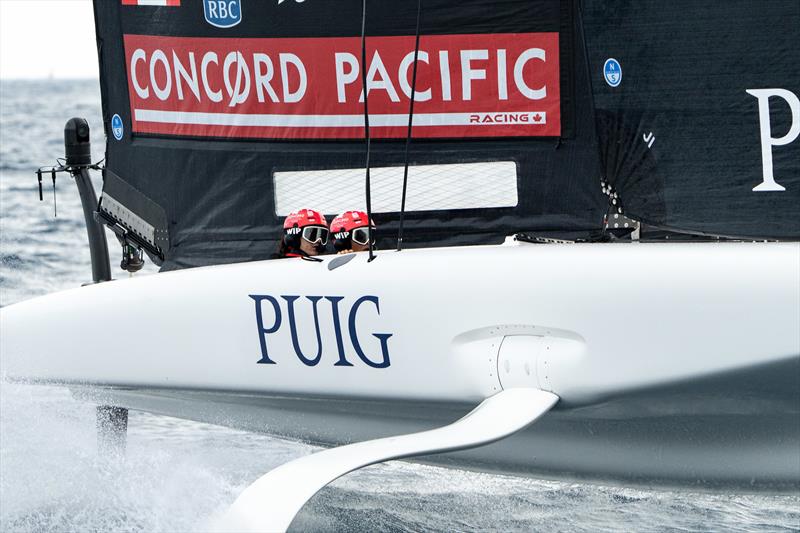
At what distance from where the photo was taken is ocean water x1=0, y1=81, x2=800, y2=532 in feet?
11.5

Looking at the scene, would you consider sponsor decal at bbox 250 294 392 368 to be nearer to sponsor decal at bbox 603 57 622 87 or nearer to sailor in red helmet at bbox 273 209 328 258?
sailor in red helmet at bbox 273 209 328 258

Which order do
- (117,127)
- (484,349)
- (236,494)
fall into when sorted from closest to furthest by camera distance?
(484,349)
(236,494)
(117,127)

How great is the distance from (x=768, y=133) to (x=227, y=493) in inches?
73.6

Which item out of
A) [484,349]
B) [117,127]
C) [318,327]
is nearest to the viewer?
[484,349]

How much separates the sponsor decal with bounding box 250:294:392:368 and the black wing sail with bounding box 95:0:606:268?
2.13 ft

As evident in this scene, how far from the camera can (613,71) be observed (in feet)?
10.9

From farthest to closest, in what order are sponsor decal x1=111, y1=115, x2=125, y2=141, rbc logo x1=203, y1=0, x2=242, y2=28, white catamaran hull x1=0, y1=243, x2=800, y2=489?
1. sponsor decal x1=111, y1=115, x2=125, y2=141
2. rbc logo x1=203, y1=0, x2=242, y2=28
3. white catamaran hull x1=0, y1=243, x2=800, y2=489

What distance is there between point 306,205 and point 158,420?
123 centimetres

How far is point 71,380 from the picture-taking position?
3818 millimetres

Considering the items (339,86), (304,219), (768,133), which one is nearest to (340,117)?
(339,86)

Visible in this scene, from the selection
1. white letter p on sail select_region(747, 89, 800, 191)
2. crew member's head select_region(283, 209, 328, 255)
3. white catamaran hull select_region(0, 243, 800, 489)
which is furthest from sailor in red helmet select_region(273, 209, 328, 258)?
white letter p on sail select_region(747, 89, 800, 191)

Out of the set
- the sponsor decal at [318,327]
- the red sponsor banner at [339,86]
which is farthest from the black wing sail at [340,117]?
the sponsor decal at [318,327]

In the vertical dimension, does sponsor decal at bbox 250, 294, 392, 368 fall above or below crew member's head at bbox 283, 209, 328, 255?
below

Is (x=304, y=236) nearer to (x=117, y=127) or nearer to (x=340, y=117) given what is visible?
(x=340, y=117)
